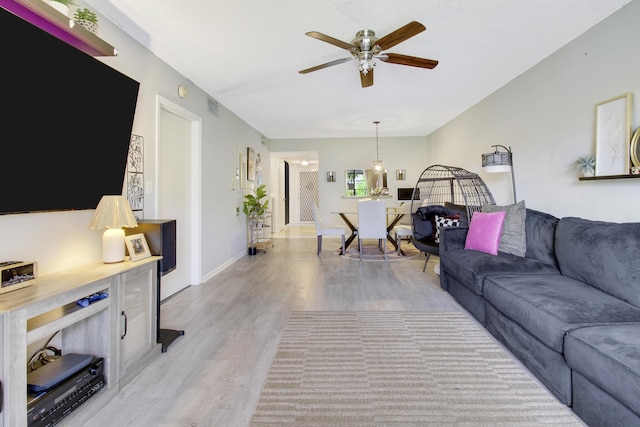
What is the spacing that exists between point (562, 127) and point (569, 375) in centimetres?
250

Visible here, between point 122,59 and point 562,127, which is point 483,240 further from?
point 122,59

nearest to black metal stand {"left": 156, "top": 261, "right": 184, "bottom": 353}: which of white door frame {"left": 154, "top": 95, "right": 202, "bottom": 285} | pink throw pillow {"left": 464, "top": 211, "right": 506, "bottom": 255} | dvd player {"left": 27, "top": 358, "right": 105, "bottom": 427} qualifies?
dvd player {"left": 27, "top": 358, "right": 105, "bottom": 427}

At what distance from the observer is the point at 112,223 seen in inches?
72.1

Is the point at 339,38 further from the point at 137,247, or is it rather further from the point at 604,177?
the point at 604,177

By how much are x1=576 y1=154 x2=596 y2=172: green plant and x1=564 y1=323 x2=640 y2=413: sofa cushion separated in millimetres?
1625

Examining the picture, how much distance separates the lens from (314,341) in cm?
225

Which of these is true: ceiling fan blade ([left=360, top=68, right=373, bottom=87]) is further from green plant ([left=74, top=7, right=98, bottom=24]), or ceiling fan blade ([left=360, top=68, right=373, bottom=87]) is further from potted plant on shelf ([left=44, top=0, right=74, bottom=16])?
potted plant on shelf ([left=44, top=0, right=74, bottom=16])

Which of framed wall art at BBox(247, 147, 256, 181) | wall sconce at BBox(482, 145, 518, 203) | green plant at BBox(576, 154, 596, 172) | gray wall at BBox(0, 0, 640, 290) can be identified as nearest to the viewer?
gray wall at BBox(0, 0, 640, 290)

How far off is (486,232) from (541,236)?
1.53ft

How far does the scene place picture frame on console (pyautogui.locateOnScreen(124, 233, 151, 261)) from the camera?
1.95 metres

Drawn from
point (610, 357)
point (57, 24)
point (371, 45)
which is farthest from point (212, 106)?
point (610, 357)

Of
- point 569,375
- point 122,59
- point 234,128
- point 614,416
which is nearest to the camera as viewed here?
point 614,416

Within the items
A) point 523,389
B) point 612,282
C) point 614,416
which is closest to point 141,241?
point 523,389

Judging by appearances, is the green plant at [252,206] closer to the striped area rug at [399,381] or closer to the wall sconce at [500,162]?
the striped area rug at [399,381]
